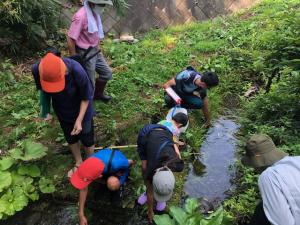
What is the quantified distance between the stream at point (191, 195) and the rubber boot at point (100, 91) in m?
1.95

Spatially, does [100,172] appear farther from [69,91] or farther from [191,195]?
[191,195]

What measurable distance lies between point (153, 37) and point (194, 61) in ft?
6.82

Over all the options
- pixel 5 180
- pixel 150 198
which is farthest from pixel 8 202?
pixel 150 198

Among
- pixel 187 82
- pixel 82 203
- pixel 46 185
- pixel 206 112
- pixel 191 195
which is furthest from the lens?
pixel 206 112

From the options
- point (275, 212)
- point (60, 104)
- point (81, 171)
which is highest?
point (275, 212)

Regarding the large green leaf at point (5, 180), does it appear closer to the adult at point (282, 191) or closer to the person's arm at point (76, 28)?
the person's arm at point (76, 28)

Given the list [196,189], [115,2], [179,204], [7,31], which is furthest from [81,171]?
[115,2]

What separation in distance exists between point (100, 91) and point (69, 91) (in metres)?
2.33

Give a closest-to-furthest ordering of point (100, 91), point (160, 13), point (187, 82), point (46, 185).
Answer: point (46, 185)
point (187, 82)
point (100, 91)
point (160, 13)

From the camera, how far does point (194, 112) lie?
709 centimetres

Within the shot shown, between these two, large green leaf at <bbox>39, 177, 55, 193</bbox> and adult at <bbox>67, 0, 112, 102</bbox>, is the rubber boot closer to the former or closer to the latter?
adult at <bbox>67, 0, 112, 102</bbox>

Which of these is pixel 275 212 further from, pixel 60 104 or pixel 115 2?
pixel 115 2

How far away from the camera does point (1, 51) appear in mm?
8352

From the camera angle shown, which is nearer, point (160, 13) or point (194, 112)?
point (194, 112)
